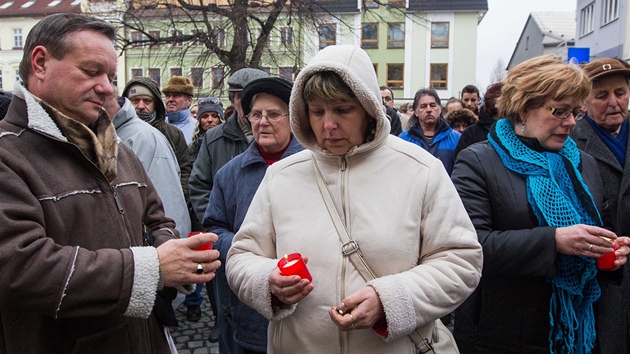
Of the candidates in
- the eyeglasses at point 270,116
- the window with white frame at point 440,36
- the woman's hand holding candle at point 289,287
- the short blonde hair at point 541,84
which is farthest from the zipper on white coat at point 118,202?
the window with white frame at point 440,36

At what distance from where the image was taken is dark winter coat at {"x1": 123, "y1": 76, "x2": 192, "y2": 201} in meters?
4.75

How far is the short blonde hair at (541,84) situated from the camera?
2.42m

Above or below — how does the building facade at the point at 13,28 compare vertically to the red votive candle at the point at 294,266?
above

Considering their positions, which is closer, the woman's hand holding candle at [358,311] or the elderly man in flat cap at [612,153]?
the woman's hand holding candle at [358,311]

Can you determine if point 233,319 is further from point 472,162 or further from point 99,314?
point 472,162

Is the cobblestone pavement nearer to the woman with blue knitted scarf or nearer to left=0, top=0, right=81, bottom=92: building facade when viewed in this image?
the woman with blue knitted scarf

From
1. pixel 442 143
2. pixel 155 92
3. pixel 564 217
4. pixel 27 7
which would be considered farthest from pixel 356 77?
pixel 27 7

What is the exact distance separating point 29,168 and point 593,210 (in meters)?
2.41

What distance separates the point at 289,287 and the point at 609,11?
96.8 feet

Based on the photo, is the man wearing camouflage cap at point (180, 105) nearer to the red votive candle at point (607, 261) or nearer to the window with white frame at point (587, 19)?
the red votive candle at point (607, 261)

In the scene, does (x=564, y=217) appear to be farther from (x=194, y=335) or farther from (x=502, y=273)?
(x=194, y=335)

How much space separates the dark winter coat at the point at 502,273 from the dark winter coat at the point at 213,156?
1904 mm

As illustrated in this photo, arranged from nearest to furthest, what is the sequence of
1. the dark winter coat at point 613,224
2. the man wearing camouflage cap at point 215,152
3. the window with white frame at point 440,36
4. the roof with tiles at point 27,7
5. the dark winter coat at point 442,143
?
1. the dark winter coat at point 613,224
2. the man wearing camouflage cap at point 215,152
3. the dark winter coat at point 442,143
4. the window with white frame at point 440,36
5. the roof with tiles at point 27,7

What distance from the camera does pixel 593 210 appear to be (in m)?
2.43
